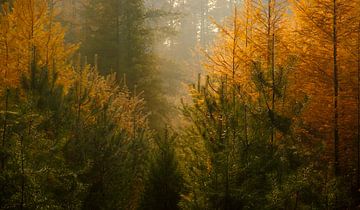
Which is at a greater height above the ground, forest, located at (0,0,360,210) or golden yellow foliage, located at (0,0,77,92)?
golden yellow foliage, located at (0,0,77,92)

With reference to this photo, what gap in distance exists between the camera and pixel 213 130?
24.3 ft

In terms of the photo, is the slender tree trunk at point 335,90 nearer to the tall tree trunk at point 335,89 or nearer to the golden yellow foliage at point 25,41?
the tall tree trunk at point 335,89

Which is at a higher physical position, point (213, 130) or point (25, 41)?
point (25, 41)

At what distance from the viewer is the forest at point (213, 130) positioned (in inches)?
250

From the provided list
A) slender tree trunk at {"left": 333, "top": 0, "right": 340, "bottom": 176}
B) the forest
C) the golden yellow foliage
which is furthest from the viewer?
the golden yellow foliage

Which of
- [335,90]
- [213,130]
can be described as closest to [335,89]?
[335,90]

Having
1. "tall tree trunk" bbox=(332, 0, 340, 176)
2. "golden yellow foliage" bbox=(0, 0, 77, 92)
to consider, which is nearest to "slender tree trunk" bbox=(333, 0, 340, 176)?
"tall tree trunk" bbox=(332, 0, 340, 176)

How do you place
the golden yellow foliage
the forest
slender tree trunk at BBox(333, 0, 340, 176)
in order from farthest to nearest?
the golden yellow foliage < slender tree trunk at BBox(333, 0, 340, 176) < the forest

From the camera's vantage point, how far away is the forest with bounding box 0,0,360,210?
6344 millimetres

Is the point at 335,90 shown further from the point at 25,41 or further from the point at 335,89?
the point at 25,41

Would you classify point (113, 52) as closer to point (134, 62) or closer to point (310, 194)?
point (134, 62)

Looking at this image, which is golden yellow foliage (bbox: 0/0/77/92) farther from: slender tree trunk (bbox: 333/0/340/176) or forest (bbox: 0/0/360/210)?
slender tree trunk (bbox: 333/0/340/176)

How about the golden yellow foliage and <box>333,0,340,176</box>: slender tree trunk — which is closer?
<box>333,0,340,176</box>: slender tree trunk

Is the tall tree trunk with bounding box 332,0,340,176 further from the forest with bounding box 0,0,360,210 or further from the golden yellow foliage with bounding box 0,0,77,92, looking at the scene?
the golden yellow foliage with bounding box 0,0,77,92
